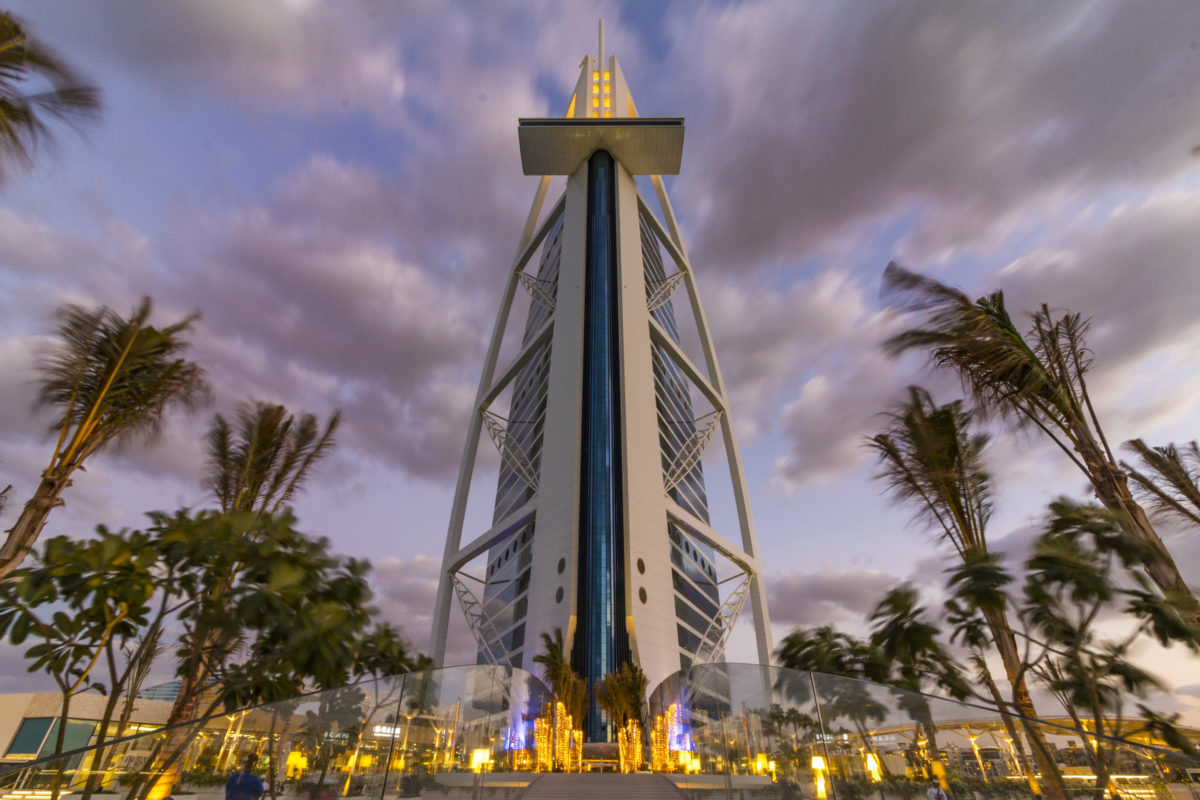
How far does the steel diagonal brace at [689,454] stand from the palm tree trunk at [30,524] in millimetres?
41353

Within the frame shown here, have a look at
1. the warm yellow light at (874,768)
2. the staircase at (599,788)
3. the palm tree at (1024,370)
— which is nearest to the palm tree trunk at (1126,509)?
the palm tree at (1024,370)

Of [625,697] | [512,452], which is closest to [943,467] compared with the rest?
[625,697]

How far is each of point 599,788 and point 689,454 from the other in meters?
38.0

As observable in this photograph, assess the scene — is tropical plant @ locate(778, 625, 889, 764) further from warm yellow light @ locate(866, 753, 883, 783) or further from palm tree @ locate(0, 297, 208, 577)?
palm tree @ locate(0, 297, 208, 577)

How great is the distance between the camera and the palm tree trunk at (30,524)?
6.61 metres

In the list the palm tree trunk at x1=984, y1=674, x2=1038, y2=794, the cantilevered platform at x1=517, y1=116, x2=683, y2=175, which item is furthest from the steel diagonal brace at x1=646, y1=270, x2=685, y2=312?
the palm tree trunk at x1=984, y1=674, x2=1038, y2=794

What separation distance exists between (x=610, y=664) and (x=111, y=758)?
32.8 meters

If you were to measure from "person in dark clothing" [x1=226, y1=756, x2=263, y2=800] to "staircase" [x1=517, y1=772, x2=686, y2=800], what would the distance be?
257 inches

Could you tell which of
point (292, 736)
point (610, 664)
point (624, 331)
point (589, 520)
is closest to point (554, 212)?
point (624, 331)

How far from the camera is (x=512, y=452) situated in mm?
51875

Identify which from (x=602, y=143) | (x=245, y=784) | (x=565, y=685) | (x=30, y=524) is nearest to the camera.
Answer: (x=245, y=784)

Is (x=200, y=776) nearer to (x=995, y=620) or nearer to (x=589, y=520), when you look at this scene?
(x=995, y=620)

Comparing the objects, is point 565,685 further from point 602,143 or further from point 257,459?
point 602,143

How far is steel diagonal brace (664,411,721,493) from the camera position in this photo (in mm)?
47562
